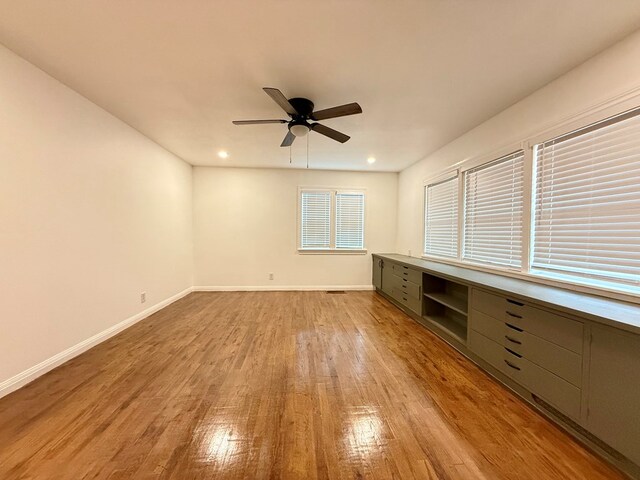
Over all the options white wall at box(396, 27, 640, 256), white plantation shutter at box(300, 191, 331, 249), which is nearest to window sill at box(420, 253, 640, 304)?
white wall at box(396, 27, 640, 256)

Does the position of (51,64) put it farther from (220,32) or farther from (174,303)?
(174,303)

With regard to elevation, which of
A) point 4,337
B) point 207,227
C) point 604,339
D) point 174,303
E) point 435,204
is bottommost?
point 174,303

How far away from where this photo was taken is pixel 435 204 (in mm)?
4434

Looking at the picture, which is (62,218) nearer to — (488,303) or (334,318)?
(334,318)

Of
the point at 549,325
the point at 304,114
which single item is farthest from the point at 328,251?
the point at 549,325

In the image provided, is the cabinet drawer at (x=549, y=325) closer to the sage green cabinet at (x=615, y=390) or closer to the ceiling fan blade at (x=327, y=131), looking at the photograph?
the sage green cabinet at (x=615, y=390)

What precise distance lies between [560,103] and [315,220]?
4.14 meters

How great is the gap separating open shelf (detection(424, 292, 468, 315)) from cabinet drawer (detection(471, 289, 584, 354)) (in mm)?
447

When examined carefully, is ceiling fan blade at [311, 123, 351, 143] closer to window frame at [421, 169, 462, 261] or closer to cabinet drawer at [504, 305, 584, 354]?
window frame at [421, 169, 462, 261]

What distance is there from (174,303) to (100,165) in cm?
255

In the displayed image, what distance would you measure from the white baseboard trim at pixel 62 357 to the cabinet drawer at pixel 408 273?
3934mm

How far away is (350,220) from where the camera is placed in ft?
18.9

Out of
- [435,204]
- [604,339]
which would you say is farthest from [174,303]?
[604,339]

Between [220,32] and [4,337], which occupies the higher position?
[220,32]
